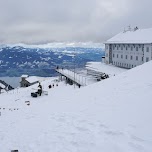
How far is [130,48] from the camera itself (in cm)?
6469

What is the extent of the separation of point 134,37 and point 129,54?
4.05 meters

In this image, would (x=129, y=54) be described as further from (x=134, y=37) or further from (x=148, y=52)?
(x=148, y=52)

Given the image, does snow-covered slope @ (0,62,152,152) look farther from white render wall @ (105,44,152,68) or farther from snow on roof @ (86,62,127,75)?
A: white render wall @ (105,44,152,68)

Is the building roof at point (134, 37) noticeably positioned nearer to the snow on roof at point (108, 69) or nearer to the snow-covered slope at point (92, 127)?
the snow on roof at point (108, 69)

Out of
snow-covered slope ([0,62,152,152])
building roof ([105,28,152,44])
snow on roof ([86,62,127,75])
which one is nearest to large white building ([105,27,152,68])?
building roof ([105,28,152,44])

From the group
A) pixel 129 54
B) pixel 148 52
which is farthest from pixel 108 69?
pixel 148 52

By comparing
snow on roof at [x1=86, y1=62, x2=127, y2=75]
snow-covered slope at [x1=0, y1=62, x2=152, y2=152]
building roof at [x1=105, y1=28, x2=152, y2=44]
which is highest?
building roof at [x1=105, y1=28, x2=152, y2=44]

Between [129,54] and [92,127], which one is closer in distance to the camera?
[92,127]

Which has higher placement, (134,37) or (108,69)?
(134,37)

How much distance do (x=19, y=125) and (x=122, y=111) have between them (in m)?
6.08

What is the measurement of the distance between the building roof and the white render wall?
897mm

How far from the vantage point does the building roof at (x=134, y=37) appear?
59088mm

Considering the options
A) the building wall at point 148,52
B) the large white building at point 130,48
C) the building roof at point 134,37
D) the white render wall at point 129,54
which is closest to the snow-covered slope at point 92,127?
the building wall at point 148,52

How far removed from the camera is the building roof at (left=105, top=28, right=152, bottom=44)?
59088mm
